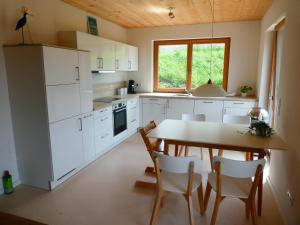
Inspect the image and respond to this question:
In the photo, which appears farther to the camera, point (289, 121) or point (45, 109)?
point (45, 109)

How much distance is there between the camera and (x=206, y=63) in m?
5.12

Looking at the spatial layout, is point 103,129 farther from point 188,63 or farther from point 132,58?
point 188,63

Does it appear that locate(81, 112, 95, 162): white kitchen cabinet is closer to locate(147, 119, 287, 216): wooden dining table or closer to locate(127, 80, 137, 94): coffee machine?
locate(147, 119, 287, 216): wooden dining table

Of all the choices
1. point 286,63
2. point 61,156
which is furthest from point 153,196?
point 286,63

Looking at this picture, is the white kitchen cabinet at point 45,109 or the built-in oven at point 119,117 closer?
the white kitchen cabinet at point 45,109

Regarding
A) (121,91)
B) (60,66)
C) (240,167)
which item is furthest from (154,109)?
(240,167)

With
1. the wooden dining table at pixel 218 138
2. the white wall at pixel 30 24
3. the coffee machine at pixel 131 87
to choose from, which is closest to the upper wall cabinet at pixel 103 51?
the white wall at pixel 30 24

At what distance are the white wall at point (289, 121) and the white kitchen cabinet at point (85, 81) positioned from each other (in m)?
2.51

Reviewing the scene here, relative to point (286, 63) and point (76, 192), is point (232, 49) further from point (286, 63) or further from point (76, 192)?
point (76, 192)

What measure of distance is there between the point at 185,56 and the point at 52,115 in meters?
3.57

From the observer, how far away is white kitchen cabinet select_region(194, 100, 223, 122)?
15.0ft

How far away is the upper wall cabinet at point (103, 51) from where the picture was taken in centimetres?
332

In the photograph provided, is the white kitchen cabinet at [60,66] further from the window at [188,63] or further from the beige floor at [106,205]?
the window at [188,63]

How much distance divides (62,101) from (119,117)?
1665 millimetres
